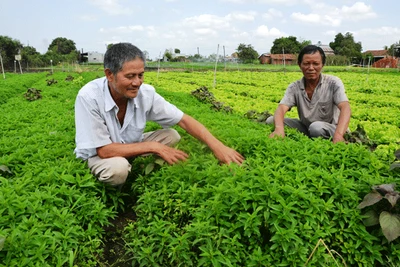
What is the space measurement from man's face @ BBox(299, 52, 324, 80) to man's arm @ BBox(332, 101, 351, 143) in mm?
566

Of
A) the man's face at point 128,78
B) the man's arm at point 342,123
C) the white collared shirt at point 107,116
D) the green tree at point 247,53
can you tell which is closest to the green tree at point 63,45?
the green tree at point 247,53

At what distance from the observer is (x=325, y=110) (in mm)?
5293

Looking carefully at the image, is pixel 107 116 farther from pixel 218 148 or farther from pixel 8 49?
pixel 8 49

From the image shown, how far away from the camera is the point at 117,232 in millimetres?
3393

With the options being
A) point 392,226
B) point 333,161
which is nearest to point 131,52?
point 333,161

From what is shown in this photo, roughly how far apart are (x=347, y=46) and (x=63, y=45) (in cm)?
6153

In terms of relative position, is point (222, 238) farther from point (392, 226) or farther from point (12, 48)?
point (12, 48)

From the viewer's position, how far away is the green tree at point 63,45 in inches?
3206

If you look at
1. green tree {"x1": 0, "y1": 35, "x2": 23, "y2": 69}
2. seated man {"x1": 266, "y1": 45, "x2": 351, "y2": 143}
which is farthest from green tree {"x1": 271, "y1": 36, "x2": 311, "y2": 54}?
seated man {"x1": 266, "y1": 45, "x2": 351, "y2": 143}

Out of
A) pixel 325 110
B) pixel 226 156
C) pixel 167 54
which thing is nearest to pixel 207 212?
pixel 226 156

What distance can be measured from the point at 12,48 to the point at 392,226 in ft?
195

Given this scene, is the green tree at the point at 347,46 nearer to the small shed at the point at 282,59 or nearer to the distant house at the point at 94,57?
the small shed at the point at 282,59

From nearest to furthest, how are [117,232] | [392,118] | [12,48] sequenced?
[117,232] → [392,118] → [12,48]

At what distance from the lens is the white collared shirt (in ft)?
11.4
